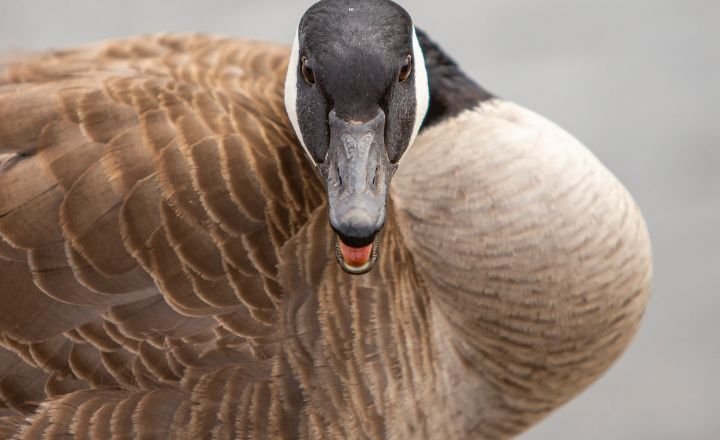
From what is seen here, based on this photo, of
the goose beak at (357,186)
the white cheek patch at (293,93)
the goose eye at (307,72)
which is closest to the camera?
the goose beak at (357,186)

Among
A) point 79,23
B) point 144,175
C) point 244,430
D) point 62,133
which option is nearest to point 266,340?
point 244,430

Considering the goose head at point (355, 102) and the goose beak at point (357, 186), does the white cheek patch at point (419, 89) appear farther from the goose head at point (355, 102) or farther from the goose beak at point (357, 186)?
the goose beak at point (357, 186)

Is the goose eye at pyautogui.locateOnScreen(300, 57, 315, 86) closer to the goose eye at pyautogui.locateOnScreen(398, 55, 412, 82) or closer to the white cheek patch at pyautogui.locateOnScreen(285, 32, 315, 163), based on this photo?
the white cheek patch at pyautogui.locateOnScreen(285, 32, 315, 163)

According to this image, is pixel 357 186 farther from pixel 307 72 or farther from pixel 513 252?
pixel 513 252

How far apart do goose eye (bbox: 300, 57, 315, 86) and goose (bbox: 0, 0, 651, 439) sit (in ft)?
0.26

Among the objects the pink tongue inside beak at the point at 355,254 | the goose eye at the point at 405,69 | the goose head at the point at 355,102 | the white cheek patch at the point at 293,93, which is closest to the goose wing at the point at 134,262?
the white cheek patch at the point at 293,93

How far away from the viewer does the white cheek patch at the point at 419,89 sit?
7.79 ft

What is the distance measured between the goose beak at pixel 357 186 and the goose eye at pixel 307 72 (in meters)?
0.11

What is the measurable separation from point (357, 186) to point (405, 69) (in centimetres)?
35

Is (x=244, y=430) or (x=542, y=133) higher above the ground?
(x=542, y=133)

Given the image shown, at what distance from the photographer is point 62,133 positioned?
2.43 meters

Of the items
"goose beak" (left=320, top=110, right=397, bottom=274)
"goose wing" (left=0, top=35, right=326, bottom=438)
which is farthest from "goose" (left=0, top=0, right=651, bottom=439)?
"goose beak" (left=320, top=110, right=397, bottom=274)

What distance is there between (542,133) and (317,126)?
0.62 meters

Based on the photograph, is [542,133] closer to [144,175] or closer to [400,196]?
[400,196]
